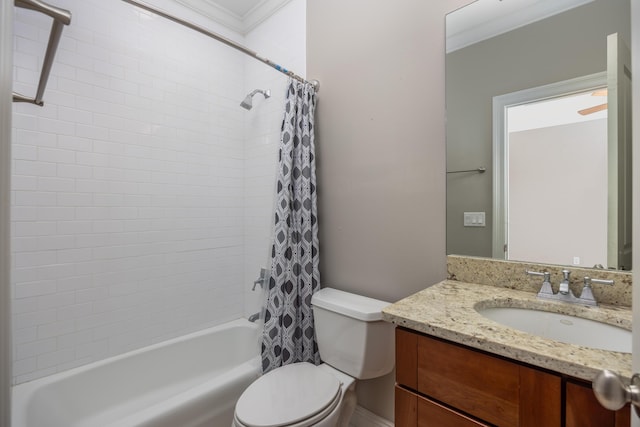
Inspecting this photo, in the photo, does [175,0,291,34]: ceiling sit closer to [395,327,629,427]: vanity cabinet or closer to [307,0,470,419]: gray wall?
[307,0,470,419]: gray wall

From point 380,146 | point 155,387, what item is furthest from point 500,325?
point 155,387

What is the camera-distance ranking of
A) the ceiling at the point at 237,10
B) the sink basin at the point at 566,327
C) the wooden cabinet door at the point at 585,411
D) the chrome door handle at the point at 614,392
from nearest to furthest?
the chrome door handle at the point at 614,392, the wooden cabinet door at the point at 585,411, the sink basin at the point at 566,327, the ceiling at the point at 237,10

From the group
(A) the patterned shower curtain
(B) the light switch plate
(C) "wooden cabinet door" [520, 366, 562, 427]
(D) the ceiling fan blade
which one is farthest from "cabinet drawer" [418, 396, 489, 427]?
(D) the ceiling fan blade

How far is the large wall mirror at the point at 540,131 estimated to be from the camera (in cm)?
96

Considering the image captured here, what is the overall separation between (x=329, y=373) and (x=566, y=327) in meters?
0.95

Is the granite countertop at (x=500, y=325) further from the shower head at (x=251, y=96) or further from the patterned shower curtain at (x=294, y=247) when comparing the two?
the shower head at (x=251, y=96)

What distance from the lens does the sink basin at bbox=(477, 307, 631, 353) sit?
810 mm

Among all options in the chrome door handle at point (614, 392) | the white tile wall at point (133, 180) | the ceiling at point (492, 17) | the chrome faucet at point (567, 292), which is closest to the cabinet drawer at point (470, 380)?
the chrome door handle at point (614, 392)

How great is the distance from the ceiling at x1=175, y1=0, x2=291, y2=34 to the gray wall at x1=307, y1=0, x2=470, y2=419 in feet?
1.39

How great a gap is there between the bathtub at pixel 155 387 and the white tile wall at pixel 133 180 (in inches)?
3.8

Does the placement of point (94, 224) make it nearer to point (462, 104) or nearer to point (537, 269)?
point (462, 104)

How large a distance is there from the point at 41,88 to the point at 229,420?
170 cm

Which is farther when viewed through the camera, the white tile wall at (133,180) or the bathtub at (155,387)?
the white tile wall at (133,180)

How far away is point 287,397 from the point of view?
1.18 meters
